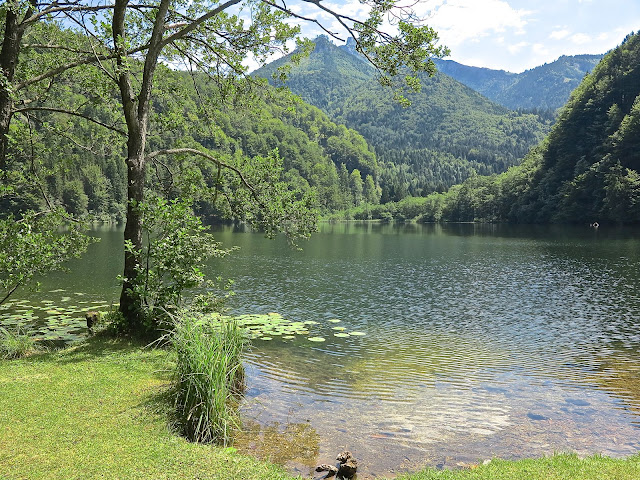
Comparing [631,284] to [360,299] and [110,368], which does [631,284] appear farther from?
[110,368]

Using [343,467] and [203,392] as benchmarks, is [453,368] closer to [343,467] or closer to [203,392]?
[343,467]

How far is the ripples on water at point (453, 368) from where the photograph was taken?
8.79m

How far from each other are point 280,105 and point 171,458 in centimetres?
1108

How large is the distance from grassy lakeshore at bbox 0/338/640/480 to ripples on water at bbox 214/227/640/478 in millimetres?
1343

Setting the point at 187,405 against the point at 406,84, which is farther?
the point at 406,84

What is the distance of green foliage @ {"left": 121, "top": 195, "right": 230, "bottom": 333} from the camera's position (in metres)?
11.5

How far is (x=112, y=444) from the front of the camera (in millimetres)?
6504

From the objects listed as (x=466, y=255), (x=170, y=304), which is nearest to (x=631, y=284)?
(x=466, y=255)

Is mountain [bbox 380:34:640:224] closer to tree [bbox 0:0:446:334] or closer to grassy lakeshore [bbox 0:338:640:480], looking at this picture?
tree [bbox 0:0:446:334]

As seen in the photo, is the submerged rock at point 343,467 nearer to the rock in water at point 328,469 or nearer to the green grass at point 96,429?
the rock in water at point 328,469

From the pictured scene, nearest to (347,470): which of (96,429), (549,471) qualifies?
(549,471)

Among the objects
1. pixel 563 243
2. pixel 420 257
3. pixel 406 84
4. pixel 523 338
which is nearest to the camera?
pixel 406 84

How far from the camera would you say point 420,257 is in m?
47.2

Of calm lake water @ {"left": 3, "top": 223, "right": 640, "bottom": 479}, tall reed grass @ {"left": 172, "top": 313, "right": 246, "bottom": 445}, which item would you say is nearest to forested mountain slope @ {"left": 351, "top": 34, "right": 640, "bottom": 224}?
calm lake water @ {"left": 3, "top": 223, "right": 640, "bottom": 479}
